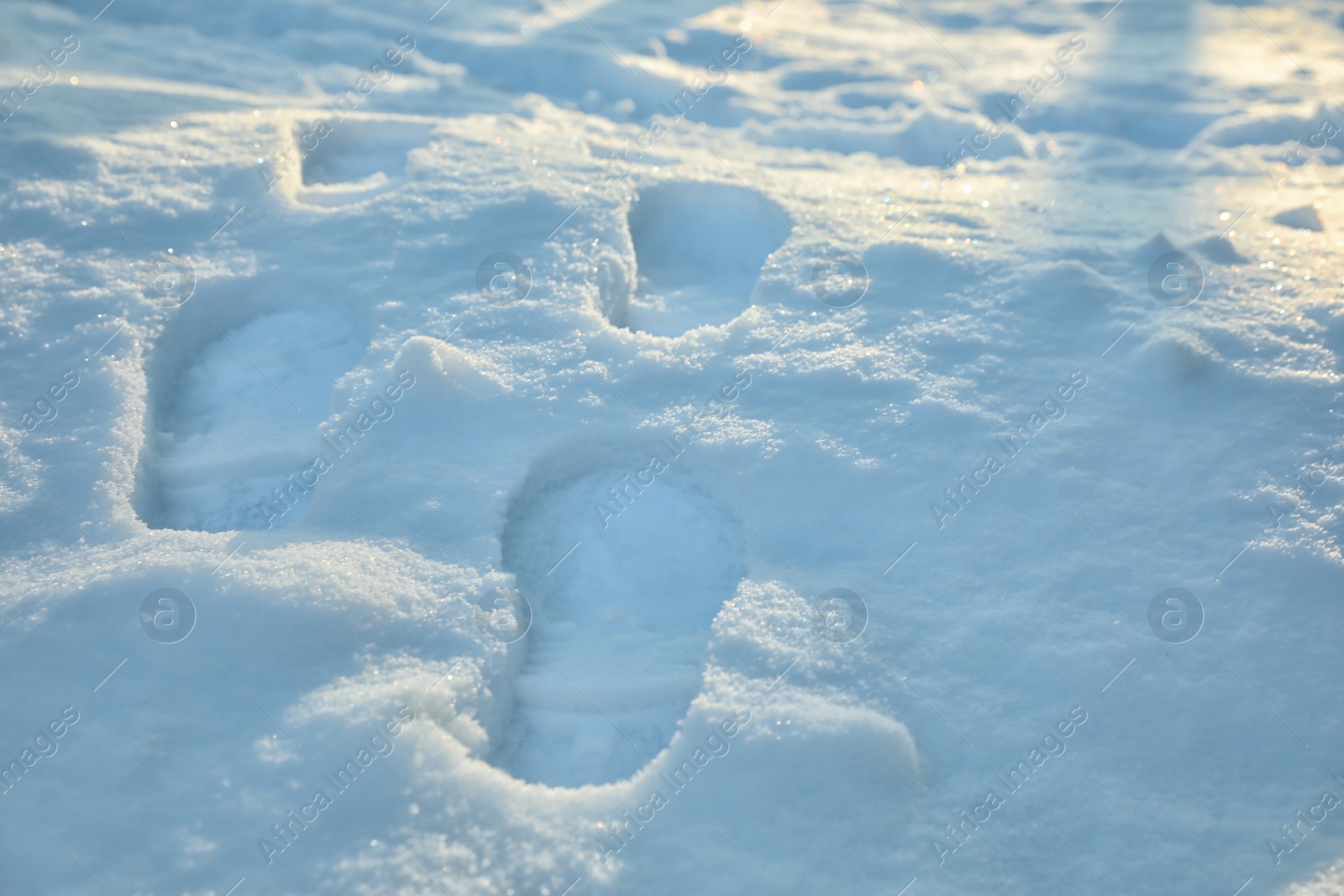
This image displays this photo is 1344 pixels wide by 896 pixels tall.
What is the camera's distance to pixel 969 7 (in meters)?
5.43

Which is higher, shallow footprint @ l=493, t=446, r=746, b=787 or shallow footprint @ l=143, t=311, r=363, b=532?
shallow footprint @ l=143, t=311, r=363, b=532

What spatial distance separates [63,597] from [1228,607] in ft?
9.94

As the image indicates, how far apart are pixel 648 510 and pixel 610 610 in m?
0.33

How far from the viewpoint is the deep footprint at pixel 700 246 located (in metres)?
3.13

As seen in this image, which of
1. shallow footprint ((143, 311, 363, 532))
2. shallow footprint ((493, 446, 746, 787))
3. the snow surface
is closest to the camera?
the snow surface

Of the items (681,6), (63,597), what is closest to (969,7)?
(681,6)

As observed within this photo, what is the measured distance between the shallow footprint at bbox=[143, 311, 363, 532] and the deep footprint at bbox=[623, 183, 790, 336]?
1132 millimetres

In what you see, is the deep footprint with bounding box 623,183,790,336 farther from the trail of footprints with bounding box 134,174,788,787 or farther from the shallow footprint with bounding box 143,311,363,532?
the shallow footprint with bounding box 143,311,363,532

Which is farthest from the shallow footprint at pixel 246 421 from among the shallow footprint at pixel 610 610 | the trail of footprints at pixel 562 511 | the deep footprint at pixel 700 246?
the deep footprint at pixel 700 246

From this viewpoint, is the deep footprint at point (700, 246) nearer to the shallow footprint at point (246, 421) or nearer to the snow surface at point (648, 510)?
the snow surface at point (648, 510)

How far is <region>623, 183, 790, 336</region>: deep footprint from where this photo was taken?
10.3ft

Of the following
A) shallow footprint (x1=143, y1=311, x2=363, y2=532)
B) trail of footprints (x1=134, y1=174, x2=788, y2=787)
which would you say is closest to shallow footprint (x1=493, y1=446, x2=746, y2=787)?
trail of footprints (x1=134, y1=174, x2=788, y2=787)

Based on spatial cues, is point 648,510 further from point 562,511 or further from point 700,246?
point 700,246

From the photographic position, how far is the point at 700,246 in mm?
3412
